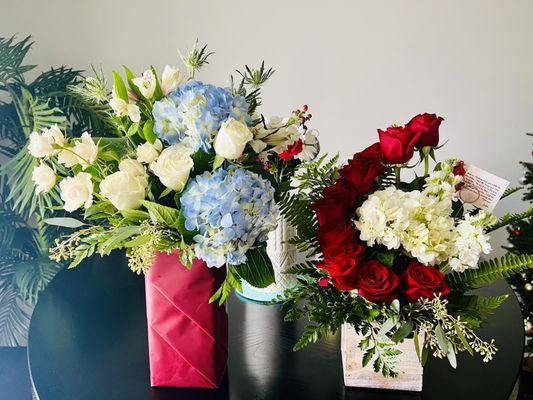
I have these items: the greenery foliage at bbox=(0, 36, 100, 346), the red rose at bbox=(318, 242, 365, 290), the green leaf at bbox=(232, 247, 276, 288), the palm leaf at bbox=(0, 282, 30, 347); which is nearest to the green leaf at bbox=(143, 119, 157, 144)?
the green leaf at bbox=(232, 247, 276, 288)

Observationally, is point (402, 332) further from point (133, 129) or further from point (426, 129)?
point (133, 129)

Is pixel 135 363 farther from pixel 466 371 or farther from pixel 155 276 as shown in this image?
pixel 466 371

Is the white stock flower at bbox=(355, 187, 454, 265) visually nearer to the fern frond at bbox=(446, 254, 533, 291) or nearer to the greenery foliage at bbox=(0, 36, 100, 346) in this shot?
the fern frond at bbox=(446, 254, 533, 291)

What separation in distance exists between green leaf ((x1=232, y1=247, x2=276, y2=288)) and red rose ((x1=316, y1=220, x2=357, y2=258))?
A: 0.34 ft

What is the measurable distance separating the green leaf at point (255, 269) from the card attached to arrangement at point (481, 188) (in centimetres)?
37

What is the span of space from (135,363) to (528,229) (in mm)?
1469

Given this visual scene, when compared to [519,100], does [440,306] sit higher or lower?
lower

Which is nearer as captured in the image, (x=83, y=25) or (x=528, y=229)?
(x=528, y=229)

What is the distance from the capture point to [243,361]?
1143mm

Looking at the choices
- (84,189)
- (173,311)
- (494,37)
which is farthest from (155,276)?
(494,37)

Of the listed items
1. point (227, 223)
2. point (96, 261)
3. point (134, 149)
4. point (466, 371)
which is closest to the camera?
point (227, 223)

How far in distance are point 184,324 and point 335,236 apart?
0.32m

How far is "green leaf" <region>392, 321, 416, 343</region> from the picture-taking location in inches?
35.4

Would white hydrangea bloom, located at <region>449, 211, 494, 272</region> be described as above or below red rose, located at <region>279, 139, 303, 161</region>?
below
